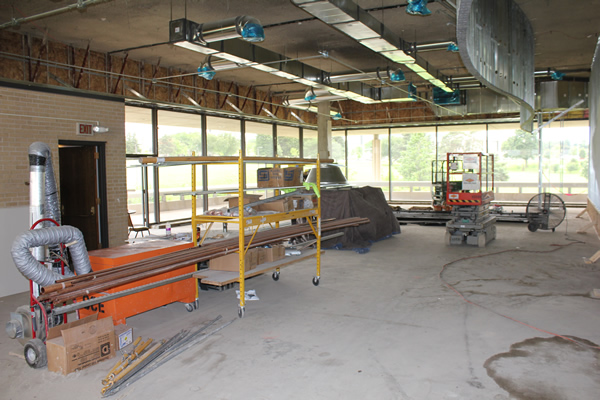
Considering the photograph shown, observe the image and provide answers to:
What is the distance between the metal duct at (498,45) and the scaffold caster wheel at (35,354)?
4.51 metres

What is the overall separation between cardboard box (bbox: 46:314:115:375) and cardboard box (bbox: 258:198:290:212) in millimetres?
2621

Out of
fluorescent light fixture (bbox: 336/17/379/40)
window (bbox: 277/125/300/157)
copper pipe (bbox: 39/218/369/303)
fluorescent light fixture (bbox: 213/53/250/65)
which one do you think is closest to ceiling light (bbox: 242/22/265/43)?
fluorescent light fixture (bbox: 336/17/379/40)

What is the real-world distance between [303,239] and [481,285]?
9.89ft

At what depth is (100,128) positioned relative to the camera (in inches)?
328

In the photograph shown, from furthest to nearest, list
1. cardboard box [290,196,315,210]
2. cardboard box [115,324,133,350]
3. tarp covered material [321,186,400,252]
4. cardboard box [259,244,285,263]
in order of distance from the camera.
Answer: tarp covered material [321,186,400,252] < cardboard box [290,196,315,210] < cardboard box [259,244,285,263] < cardboard box [115,324,133,350]

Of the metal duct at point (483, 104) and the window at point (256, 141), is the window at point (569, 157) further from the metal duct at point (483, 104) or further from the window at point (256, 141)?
the window at point (256, 141)

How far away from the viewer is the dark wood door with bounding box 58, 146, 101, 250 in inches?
335

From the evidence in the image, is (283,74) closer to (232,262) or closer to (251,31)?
(251,31)

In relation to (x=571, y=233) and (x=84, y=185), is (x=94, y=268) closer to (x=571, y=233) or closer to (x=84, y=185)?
(x=84, y=185)

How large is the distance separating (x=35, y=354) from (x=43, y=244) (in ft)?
3.19

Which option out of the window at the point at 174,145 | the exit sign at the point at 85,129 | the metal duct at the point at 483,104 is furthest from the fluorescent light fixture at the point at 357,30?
the metal duct at the point at 483,104

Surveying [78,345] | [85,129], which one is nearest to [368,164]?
[85,129]

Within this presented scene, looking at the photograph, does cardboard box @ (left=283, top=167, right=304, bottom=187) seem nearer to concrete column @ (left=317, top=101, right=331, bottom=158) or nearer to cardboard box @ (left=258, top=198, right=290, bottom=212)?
cardboard box @ (left=258, top=198, right=290, bottom=212)

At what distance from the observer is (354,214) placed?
990 cm
